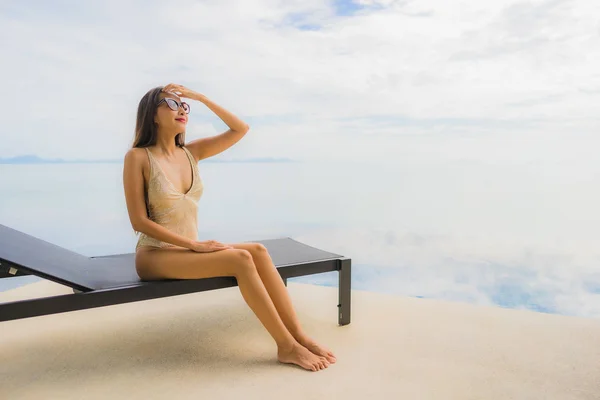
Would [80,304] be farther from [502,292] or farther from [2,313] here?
[502,292]

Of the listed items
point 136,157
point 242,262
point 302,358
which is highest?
point 136,157

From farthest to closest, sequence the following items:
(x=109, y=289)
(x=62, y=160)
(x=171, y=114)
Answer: (x=62, y=160) < (x=171, y=114) < (x=109, y=289)

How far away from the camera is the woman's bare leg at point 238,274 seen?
242cm

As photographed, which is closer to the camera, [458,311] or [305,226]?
[458,311]

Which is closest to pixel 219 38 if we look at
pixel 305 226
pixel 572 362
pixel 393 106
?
pixel 393 106

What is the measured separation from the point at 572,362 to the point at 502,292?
12.5ft

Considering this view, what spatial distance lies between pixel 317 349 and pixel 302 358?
0.35 ft

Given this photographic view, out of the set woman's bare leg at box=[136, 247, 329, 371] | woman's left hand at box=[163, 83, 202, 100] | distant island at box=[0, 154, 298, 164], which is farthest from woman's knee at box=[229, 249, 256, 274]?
distant island at box=[0, 154, 298, 164]

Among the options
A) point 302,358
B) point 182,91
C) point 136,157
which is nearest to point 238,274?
point 302,358

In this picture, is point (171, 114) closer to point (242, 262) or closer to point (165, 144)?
point (165, 144)

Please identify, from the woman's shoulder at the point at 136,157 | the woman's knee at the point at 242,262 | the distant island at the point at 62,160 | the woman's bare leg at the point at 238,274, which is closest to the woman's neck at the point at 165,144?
the woman's shoulder at the point at 136,157

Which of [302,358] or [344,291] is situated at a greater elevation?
[344,291]

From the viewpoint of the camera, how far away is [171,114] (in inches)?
102

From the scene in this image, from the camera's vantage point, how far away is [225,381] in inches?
90.0
